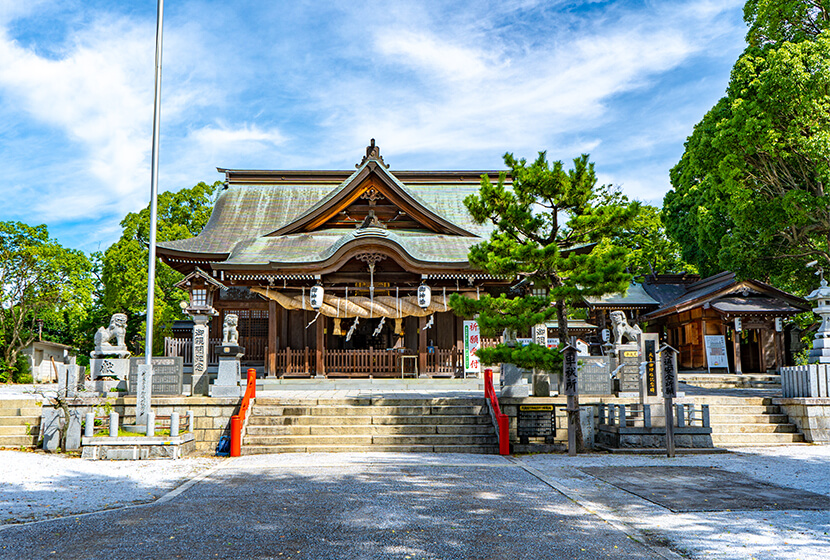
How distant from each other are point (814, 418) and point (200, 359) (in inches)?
549

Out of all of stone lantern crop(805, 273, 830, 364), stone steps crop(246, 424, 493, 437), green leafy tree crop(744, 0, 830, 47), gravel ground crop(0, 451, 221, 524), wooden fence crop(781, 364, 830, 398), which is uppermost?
green leafy tree crop(744, 0, 830, 47)

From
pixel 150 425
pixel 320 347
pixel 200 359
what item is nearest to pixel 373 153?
pixel 320 347


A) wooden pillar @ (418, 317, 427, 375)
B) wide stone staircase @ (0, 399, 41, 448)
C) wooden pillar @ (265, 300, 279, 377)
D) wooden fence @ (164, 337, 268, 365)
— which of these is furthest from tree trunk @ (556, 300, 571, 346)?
wooden fence @ (164, 337, 268, 365)

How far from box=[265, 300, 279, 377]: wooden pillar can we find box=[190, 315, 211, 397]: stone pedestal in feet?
14.4

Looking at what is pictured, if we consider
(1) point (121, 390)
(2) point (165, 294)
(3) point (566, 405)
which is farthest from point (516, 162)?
(2) point (165, 294)

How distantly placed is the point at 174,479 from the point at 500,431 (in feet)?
19.3

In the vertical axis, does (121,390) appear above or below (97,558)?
above

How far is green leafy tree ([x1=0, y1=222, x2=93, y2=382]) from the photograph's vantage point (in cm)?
2794

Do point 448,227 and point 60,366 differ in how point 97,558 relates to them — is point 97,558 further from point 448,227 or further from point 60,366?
point 448,227

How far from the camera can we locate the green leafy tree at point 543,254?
12039 mm

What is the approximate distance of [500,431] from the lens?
37.8ft

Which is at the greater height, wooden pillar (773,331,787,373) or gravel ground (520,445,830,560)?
wooden pillar (773,331,787,373)

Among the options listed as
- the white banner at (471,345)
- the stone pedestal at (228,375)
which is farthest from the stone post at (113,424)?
the white banner at (471,345)

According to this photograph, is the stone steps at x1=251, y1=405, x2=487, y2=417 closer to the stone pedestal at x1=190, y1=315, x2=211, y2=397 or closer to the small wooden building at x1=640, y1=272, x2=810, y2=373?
the stone pedestal at x1=190, y1=315, x2=211, y2=397
